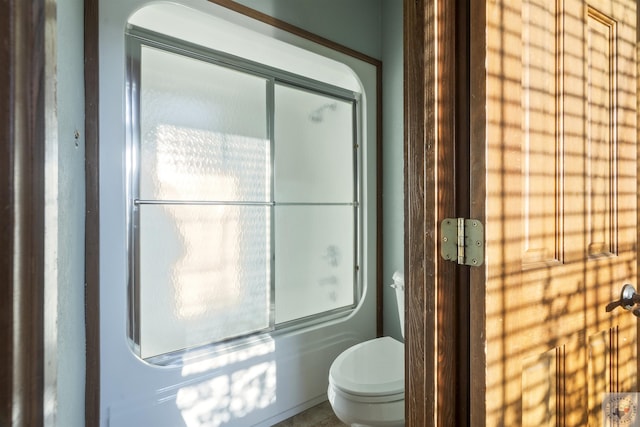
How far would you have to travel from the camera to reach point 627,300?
2.88 ft

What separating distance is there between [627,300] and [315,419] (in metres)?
1.55

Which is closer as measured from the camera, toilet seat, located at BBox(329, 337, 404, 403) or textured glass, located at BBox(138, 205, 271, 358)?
toilet seat, located at BBox(329, 337, 404, 403)

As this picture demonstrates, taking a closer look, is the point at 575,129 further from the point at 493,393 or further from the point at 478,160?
the point at 493,393

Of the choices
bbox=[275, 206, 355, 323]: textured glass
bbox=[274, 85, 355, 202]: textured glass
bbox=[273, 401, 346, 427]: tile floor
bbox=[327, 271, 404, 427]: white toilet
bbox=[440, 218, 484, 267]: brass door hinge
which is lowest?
bbox=[273, 401, 346, 427]: tile floor

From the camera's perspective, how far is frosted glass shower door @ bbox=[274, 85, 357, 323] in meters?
1.96

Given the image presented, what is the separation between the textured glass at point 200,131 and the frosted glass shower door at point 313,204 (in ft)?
0.52

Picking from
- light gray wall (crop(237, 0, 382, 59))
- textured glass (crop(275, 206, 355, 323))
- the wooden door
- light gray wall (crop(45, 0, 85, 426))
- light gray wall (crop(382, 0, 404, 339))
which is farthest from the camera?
light gray wall (crop(382, 0, 404, 339))

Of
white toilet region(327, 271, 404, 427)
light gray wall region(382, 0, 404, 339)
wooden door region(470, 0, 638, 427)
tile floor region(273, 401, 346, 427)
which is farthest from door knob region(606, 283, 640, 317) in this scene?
tile floor region(273, 401, 346, 427)

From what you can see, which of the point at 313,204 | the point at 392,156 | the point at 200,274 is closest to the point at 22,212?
the point at 200,274

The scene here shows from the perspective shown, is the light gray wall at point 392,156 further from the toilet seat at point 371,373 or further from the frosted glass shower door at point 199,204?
the frosted glass shower door at point 199,204

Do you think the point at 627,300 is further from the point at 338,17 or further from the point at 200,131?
the point at 338,17

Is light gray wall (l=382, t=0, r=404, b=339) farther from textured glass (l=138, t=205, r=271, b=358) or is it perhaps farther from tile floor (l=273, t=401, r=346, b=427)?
textured glass (l=138, t=205, r=271, b=358)

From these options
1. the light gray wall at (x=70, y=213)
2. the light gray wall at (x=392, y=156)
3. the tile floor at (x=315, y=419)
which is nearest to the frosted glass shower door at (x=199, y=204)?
the light gray wall at (x=70, y=213)

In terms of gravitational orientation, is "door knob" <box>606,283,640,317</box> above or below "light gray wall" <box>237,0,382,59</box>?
below
